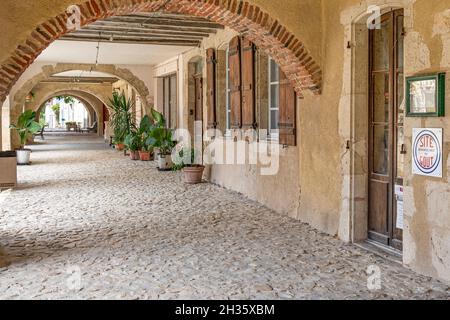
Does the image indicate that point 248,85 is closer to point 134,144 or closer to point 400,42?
point 400,42

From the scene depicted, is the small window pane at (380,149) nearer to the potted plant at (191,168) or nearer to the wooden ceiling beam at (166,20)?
the wooden ceiling beam at (166,20)

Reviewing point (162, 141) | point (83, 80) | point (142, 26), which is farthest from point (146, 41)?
point (83, 80)

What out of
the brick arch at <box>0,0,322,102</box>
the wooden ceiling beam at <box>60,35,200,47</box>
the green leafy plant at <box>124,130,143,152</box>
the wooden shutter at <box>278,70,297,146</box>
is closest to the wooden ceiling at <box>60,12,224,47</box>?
the wooden ceiling beam at <box>60,35,200,47</box>

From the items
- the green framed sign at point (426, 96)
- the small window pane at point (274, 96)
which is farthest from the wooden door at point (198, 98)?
the green framed sign at point (426, 96)

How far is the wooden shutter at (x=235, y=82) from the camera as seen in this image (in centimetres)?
777

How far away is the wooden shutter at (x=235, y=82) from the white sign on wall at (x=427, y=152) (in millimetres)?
4031

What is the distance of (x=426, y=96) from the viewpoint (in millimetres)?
3850

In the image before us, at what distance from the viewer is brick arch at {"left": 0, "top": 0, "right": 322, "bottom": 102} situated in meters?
4.64

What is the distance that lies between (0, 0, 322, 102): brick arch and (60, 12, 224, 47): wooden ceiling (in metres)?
1.96

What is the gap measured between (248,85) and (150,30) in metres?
2.18

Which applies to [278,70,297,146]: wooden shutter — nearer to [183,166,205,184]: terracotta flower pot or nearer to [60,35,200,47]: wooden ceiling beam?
[183,166,205,184]: terracotta flower pot

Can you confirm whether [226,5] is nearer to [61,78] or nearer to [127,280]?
[127,280]

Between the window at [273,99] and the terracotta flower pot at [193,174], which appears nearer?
the window at [273,99]
